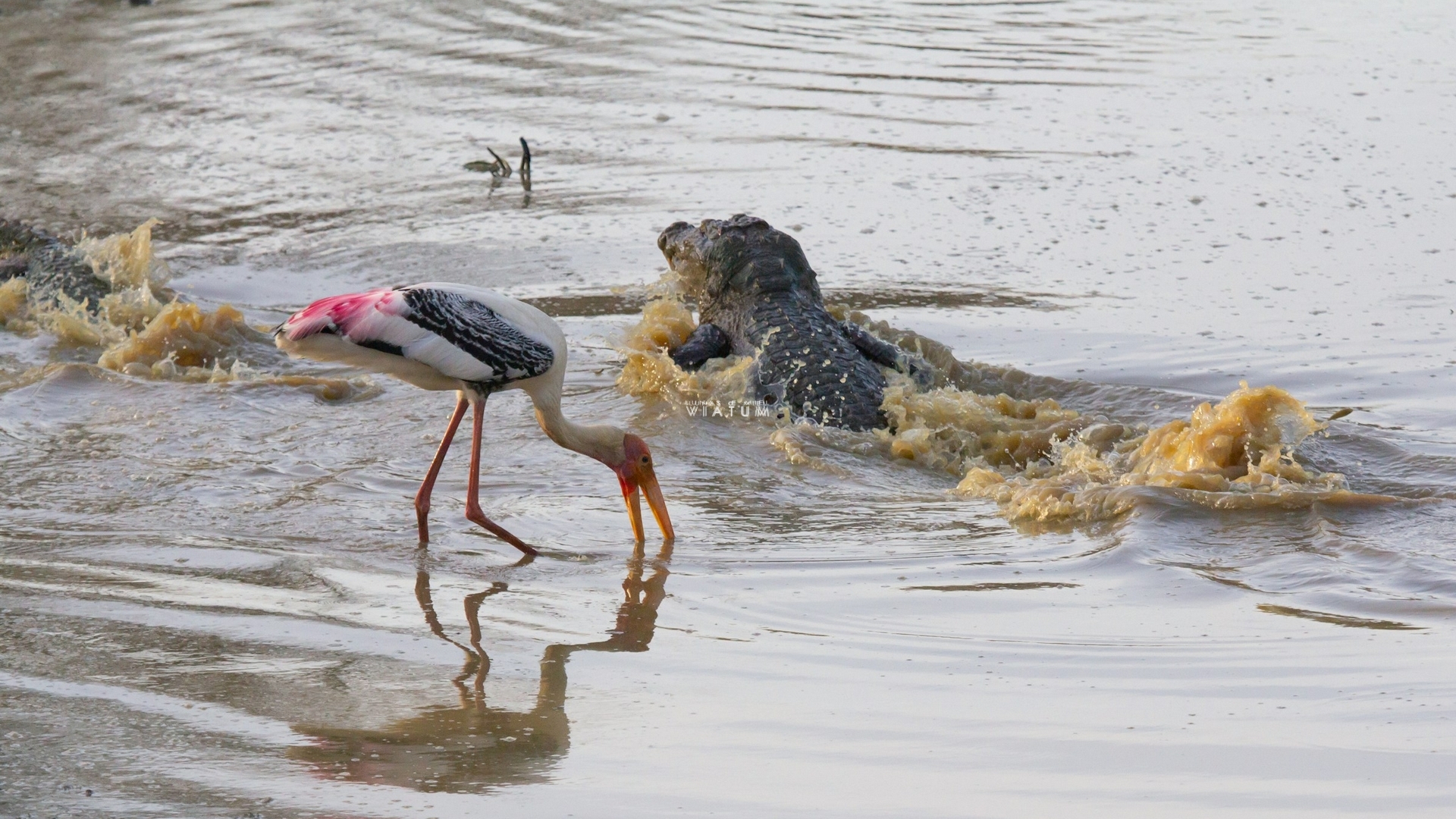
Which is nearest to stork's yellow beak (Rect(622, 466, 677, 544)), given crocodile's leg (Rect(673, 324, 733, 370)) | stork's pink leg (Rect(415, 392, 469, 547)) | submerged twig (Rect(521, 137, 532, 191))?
stork's pink leg (Rect(415, 392, 469, 547))

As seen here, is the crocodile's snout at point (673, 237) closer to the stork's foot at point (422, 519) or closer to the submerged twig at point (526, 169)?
the submerged twig at point (526, 169)

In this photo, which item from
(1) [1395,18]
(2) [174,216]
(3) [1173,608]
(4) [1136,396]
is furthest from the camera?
(1) [1395,18]

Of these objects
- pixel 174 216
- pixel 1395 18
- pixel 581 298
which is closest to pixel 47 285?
pixel 174 216

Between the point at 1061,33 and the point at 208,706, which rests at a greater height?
the point at 1061,33

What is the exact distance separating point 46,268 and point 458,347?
4999mm

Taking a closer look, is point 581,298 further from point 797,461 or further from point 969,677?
point 969,677

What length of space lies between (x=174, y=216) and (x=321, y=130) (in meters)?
2.18

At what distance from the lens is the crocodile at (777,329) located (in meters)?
7.80

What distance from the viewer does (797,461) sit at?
7.14 meters

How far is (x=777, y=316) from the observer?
8.41 meters

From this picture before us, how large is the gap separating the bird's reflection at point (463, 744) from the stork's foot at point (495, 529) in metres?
1.11

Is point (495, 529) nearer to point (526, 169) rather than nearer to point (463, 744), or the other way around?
point (463, 744)

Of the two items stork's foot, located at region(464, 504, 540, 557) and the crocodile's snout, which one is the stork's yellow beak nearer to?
stork's foot, located at region(464, 504, 540, 557)

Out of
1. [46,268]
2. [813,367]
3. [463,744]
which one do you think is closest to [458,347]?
[463,744]
